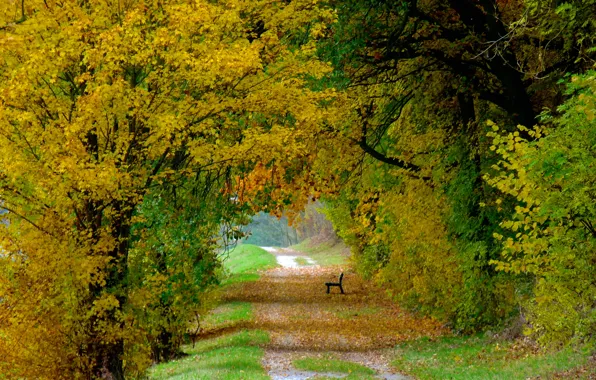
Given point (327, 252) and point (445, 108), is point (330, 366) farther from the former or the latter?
point (327, 252)

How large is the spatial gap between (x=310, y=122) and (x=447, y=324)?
10475 mm

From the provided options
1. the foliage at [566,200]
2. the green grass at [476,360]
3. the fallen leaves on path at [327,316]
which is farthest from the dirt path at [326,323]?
the foliage at [566,200]

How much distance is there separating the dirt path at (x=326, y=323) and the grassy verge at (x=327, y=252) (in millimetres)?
16463

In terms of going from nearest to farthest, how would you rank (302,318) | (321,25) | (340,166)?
(321,25)
(340,166)
(302,318)

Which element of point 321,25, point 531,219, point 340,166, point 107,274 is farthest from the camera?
point 340,166

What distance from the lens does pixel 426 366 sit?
16.5 metres

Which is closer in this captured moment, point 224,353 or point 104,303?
point 104,303

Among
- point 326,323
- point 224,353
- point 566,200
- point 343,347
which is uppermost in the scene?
point 566,200

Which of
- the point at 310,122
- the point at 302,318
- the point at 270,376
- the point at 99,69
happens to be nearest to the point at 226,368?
the point at 270,376

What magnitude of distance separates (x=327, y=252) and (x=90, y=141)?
202 ft

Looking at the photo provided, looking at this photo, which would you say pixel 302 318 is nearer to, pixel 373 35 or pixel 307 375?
pixel 307 375

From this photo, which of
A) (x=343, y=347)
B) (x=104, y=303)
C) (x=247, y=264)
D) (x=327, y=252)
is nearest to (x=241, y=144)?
(x=104, y=303)

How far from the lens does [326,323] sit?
26953 millimetres

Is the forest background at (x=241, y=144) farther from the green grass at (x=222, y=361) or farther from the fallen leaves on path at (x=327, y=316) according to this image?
the fallen leaves on path at (x=327, y=316)
